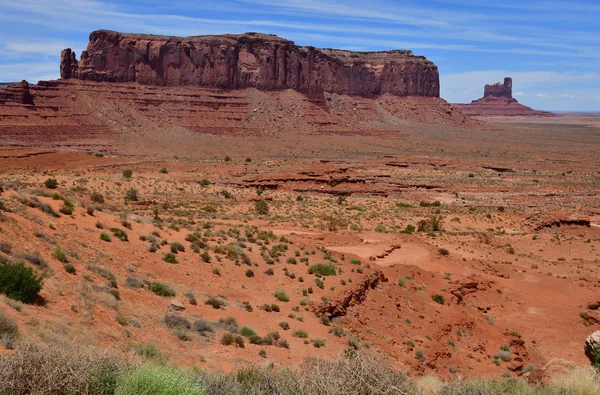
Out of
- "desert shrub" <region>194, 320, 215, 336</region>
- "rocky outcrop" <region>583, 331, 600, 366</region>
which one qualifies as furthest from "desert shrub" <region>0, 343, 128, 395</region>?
"rocky outcrop" <region>583, 331, 600, 366</region>

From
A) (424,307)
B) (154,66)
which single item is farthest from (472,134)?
(424,307)

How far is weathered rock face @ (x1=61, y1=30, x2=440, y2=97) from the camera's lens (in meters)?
99.2

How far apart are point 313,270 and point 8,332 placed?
485 inches

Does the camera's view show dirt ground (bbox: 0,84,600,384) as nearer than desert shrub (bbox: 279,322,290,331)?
Yes

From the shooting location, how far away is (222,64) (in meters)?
109

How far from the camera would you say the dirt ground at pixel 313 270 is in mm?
13250

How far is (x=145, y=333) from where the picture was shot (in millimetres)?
12273

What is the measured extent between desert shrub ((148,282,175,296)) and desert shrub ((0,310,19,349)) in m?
6.19

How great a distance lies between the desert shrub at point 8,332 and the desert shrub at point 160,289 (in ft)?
20.3

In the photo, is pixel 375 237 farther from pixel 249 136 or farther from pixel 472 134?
pixel 472 134

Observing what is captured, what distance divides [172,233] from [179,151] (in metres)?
63.4

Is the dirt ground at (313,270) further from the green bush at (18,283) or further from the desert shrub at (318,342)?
the green bush at (18,283)

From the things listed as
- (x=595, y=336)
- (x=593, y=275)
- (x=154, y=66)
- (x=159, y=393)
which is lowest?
(x=593, y=275)

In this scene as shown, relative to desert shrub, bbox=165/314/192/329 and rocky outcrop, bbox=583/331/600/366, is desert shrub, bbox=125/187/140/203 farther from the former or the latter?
rocky outcrop, bbox=583/331/600/366
